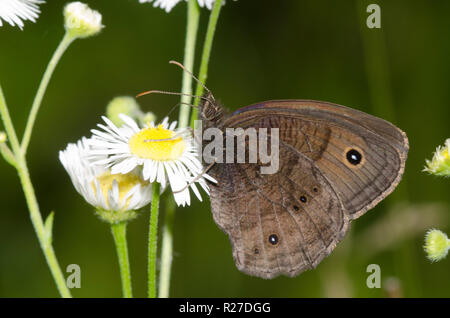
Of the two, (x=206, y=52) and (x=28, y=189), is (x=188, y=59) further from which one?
(x=28, y=189)

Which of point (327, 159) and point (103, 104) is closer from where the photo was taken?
point (327, 159)

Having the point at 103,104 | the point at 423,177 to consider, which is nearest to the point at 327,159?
the point at 423,177

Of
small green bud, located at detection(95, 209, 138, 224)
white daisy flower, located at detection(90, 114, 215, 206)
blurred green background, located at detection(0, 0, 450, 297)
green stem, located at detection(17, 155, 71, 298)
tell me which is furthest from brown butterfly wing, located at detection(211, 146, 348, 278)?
blurred green background, located at detection(0, 0, 450, 297)

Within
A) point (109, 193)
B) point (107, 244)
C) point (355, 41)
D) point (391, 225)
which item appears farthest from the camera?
point (355, 41)

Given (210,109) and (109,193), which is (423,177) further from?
(109,193)

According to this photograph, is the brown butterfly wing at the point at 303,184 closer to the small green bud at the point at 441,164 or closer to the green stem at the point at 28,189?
the small green bud at the point at 441,164

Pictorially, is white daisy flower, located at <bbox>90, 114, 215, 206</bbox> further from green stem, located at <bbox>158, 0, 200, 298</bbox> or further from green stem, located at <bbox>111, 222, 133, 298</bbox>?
green stem, located at <bbox>111, 222, 133, 298</bbox>
